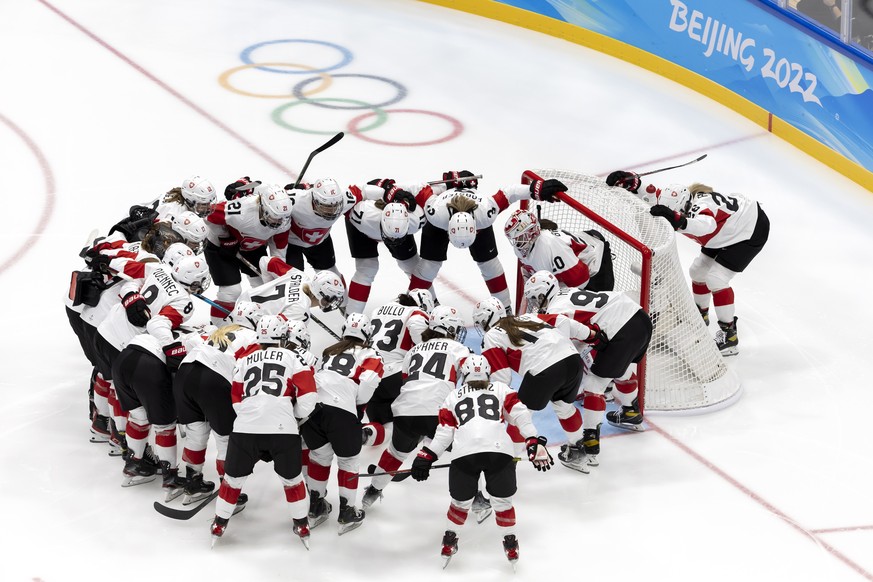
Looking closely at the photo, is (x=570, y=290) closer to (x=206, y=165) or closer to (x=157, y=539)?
(x=157, y=539)

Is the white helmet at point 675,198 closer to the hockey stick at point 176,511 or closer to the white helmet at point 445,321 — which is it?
the white helmet at point 445,321

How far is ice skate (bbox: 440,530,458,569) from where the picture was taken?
582 centimetres

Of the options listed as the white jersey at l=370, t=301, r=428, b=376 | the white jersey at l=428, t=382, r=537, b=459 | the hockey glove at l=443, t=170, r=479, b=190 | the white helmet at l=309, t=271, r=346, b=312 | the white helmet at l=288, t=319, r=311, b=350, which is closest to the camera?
the white jersey at l=428, t=382, r=537, b=459

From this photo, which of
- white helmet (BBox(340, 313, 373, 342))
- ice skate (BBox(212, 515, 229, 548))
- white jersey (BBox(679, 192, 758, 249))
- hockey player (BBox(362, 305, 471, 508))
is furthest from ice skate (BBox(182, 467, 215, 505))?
white jersey (BBox(679, 192, 758, 249))

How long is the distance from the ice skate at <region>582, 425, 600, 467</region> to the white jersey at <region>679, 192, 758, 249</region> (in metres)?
1.47

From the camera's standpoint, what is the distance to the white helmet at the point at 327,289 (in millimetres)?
6500

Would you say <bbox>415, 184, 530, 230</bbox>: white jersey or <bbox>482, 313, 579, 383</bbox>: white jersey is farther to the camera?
<bbox>415, 184, 530, 230</bbox>: white jersey

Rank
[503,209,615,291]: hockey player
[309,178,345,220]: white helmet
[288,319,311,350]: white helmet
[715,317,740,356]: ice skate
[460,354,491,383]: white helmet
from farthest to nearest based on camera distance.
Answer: [715,317,740,356]: ice skate, [309,178,345,220]: white helmet, [503,209,615,291]: hockey player, [288,319,311,350]: white helmet, [460,354,491,383]: white helmet

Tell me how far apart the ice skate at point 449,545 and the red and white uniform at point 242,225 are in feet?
7.51

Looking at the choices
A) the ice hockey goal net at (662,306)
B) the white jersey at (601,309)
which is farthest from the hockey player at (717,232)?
the white jersey at (601,309)

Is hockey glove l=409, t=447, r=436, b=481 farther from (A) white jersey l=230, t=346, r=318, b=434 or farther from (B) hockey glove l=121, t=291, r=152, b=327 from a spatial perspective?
(B) hockey glove l=121, t=291, r=152, b=327

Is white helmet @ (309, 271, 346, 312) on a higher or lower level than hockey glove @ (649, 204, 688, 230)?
lower

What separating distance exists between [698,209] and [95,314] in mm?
3543

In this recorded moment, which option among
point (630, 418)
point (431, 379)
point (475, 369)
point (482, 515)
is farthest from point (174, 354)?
point (630, 418)
